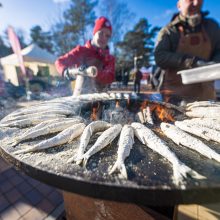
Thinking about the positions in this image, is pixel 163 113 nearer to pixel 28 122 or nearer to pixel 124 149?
pixel 124 149

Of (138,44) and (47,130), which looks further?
(138,44)

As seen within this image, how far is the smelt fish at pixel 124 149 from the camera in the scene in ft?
1.86

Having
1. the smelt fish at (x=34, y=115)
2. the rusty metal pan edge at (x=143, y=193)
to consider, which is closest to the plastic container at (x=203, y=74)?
the rusty metal pan edge at (x=143, y=193)

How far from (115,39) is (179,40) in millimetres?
16296

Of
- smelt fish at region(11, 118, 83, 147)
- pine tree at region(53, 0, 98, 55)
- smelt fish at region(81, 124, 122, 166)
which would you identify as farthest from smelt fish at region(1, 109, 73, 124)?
pine tree at region(53, 0, 98, 55)

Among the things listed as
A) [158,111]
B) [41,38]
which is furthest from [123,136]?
[41,38]

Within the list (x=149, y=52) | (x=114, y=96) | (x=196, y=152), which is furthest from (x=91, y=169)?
(x=149, y=52)

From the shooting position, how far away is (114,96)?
1723 mm

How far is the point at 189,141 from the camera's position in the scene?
27.9 inches

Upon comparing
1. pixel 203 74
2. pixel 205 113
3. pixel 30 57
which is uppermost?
pixel 30 57

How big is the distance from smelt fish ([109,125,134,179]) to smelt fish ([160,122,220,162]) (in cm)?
19

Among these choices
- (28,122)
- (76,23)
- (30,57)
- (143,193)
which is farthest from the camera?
(76,23)

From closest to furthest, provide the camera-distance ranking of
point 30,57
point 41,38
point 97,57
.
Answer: point 97,57
point 30,57
point 41,38

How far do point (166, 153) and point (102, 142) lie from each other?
0.27m
